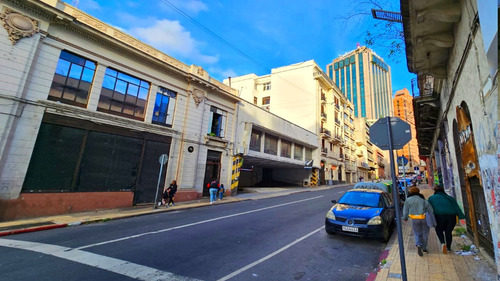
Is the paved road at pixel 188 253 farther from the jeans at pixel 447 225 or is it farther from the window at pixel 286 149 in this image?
the window at pixel 286 149

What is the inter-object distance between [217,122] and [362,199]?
545 inches

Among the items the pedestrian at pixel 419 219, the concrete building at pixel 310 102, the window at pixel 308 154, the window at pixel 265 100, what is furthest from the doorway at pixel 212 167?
the window at pixel 265 100

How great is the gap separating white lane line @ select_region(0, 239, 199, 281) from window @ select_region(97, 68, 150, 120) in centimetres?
823

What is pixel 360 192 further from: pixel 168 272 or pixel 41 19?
pixel 41 19

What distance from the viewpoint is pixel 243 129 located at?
843 inches

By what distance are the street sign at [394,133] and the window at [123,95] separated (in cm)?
1357

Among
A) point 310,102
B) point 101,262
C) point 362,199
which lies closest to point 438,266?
point 362,199

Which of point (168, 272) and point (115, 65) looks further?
point (115, 65)

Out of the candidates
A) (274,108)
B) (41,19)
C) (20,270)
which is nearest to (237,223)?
(20,270)

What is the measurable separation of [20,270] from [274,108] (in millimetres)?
36843

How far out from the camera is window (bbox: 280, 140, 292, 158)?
28098 mm

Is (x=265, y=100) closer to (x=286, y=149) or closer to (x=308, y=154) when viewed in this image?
(x=308, y=154)

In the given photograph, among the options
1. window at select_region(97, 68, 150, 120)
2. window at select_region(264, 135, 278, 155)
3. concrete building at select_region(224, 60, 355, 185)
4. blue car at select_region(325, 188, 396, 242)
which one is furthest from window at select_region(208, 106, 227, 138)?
concrete building at select_region(224, 60, 355, 185)

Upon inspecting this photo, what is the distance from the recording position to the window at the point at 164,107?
49.1 feet
